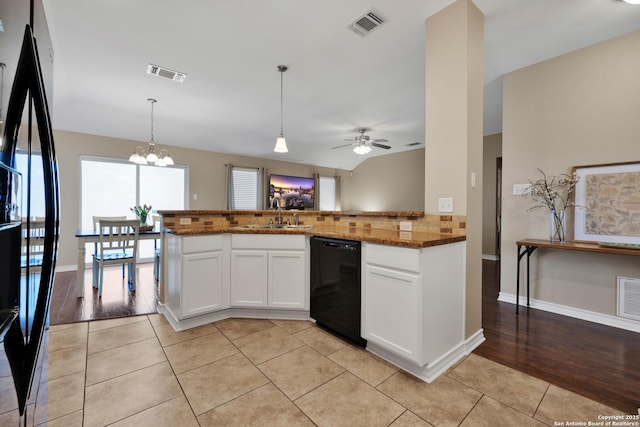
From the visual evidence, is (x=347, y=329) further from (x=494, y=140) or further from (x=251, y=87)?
(x=494, y=140)

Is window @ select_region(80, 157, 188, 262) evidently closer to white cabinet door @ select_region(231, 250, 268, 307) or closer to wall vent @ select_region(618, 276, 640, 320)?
white cabinet door @ select_region(231, 250, 268, 307)

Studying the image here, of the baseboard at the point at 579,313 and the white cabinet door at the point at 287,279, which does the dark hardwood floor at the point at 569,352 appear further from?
the white cabinet door at the point at 287,279

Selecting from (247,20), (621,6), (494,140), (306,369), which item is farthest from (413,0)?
(494,140)

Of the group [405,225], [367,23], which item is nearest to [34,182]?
[405,225]

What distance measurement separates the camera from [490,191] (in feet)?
18.2

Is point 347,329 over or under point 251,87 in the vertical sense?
under

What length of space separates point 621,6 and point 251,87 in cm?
350

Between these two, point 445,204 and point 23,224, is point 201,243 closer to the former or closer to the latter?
point 23,224

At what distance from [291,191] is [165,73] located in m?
4.42

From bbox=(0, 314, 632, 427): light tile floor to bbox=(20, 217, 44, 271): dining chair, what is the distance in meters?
0.82

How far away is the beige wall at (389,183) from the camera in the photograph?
23.2 feet

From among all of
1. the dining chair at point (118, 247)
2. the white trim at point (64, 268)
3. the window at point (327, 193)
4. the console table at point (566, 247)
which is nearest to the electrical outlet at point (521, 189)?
the console table at point (566, 247)

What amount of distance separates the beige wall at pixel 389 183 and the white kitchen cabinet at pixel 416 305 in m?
5.20

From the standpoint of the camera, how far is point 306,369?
1.87 metres
